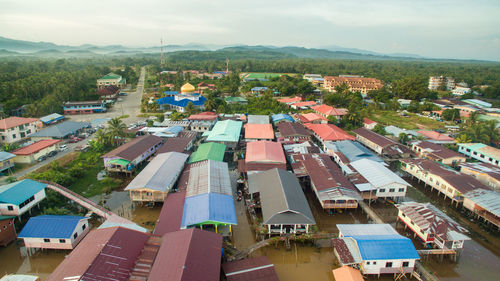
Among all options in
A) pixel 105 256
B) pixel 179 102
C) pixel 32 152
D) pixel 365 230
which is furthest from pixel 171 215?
pixel 179 102

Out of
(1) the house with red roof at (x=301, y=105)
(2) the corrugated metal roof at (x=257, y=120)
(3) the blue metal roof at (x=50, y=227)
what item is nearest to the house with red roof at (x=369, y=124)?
(1) the house with red roof at (x=301, y=105)

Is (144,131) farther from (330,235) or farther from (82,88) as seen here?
(82,88)

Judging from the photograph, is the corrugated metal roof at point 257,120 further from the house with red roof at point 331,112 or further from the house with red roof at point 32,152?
the house with red roof at point 32,152

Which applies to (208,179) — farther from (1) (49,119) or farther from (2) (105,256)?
(1) (49,119)

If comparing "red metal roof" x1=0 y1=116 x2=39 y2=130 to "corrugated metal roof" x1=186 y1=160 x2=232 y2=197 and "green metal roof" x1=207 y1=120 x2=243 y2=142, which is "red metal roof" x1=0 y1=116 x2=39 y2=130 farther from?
"corrugated metal roof" x1=186 y1=160 x2=232 y2=197

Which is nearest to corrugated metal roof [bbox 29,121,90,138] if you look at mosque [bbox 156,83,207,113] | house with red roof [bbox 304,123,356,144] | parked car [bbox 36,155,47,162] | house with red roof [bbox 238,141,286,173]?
parked car [bbox 36,155,47,162]

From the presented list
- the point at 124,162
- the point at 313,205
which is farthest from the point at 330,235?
the point at 124,162
